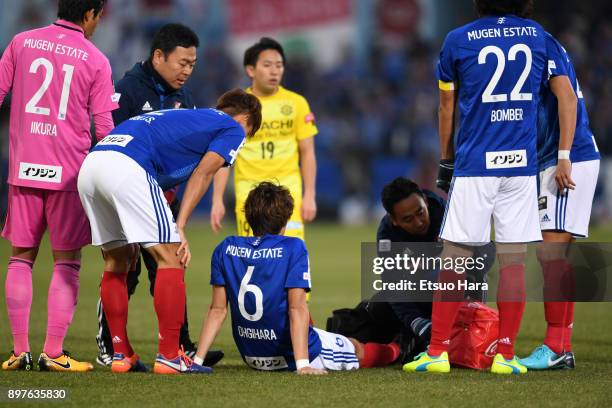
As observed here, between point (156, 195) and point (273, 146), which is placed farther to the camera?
point (273, 146)

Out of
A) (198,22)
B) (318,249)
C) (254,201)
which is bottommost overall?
(318,249)

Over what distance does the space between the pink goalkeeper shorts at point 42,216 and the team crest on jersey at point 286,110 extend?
9.09ft

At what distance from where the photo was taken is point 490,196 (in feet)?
19.3

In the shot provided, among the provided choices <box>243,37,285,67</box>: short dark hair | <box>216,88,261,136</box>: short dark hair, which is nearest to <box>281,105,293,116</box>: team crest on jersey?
<box>243,37,285,67</box>: short dark hair

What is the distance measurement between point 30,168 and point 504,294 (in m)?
2.85

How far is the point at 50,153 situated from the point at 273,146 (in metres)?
2.77

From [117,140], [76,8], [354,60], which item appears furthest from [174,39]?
[354,60]

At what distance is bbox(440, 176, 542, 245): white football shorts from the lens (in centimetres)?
586

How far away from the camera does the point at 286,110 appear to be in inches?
334

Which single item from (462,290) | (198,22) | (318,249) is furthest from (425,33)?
(462,290)

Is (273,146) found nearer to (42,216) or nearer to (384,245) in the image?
(384,245)

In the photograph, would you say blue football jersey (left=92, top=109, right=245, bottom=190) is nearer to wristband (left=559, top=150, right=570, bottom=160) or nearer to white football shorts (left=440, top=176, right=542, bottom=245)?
white football shorts (left=440, top=176, right=542, bottom=245)

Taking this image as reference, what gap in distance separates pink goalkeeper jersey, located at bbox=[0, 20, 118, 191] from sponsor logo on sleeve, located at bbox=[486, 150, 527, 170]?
230cm

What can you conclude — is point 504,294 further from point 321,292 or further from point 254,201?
point 321,292
